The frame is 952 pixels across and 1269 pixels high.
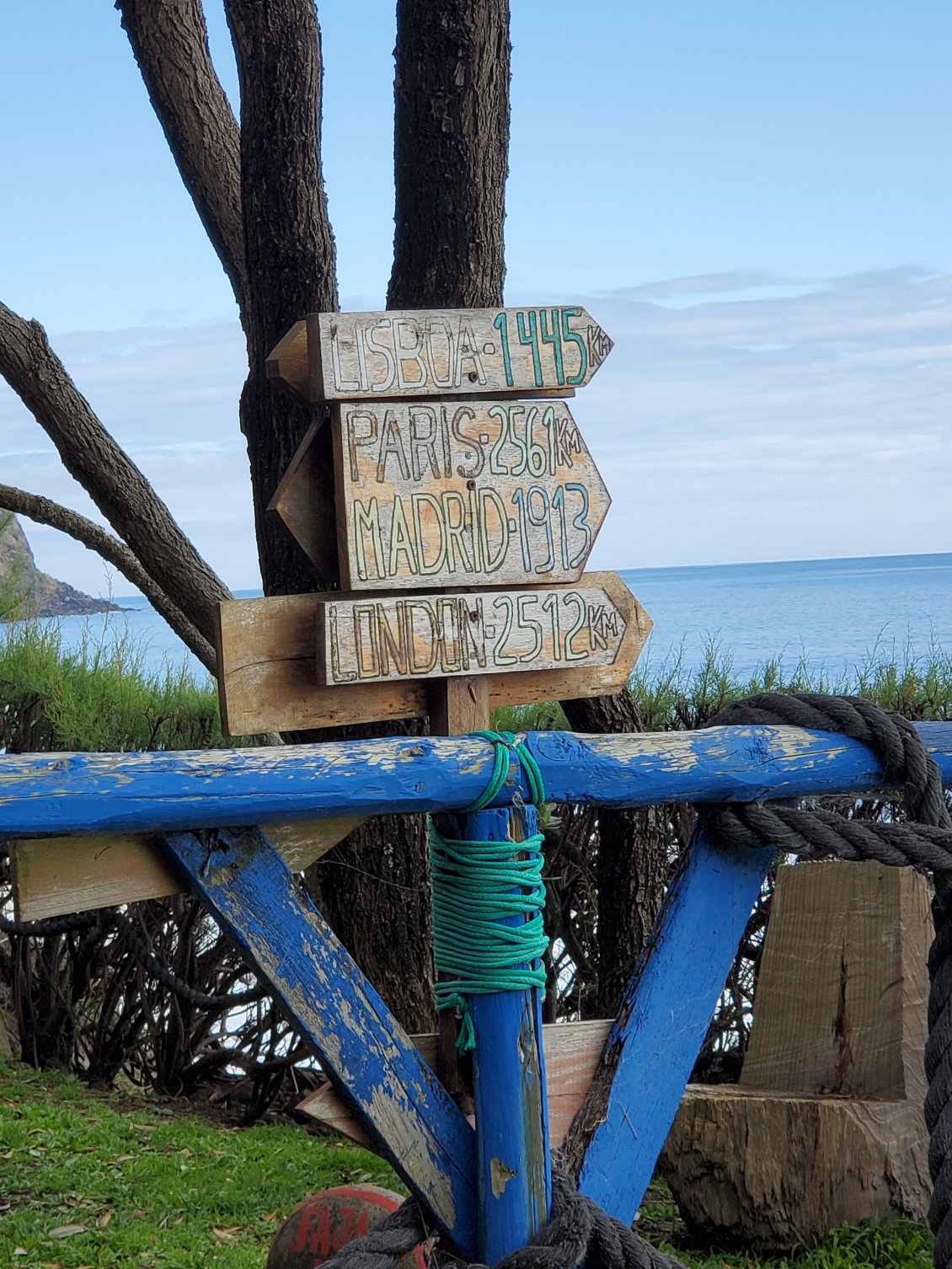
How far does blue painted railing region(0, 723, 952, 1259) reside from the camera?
1.73m

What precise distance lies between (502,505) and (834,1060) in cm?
190

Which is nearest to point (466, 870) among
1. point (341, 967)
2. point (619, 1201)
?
point (341, 967)

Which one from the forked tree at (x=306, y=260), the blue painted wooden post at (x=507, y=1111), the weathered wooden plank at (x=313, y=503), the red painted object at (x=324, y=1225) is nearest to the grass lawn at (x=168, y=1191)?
the red painted object at (x=324, y=1225)

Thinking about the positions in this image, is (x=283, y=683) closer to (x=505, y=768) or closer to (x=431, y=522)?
(x=431, y=522)

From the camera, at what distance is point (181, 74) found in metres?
4.77

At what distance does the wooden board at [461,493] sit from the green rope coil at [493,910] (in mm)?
631

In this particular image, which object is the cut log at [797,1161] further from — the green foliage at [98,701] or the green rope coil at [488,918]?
the green foliage at [98,701]

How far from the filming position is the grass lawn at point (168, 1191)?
338cm

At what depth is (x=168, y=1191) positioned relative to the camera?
395 cm

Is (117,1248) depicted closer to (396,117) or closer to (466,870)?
(466,870)

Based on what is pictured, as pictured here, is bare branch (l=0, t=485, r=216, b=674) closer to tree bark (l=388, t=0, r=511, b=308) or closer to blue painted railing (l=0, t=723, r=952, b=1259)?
tree bark (l=388, t=0, r=511, b=308)

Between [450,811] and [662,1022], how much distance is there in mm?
573

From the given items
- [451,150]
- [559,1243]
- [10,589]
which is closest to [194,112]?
[451,150]

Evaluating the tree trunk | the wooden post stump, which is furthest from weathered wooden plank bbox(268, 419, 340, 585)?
the tree trunk
